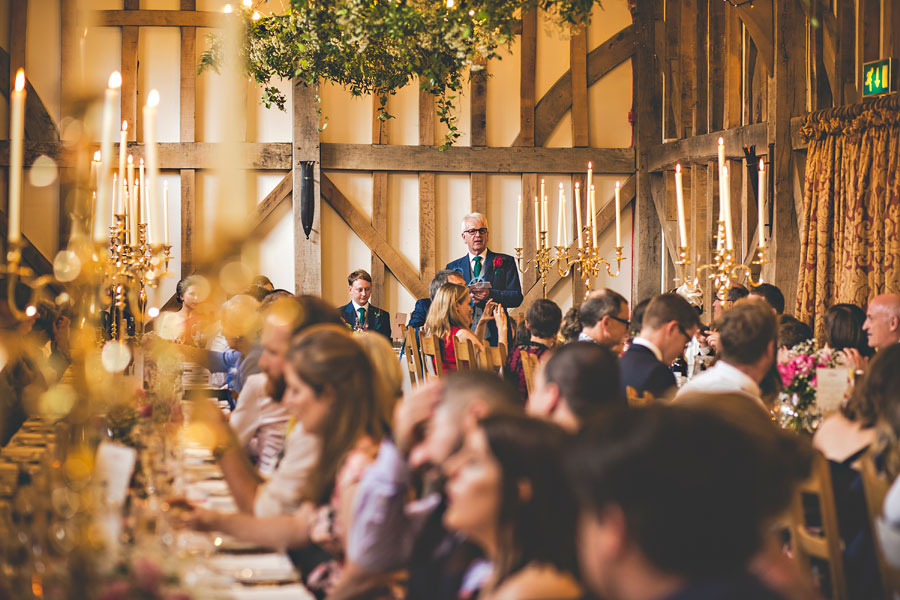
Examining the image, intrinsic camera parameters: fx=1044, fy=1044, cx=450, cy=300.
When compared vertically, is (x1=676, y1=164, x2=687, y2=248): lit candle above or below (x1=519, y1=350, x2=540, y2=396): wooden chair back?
above

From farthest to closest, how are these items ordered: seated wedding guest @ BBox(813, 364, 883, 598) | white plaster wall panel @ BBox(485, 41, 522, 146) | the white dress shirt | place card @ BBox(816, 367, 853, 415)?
white plaster wall panel @ BBox(485, 41, 522, 146), place card @ BBox(816, 367, 853, 415), the white dress shirt, seated wedding guest @ BBox(813, 364, 883, 598)

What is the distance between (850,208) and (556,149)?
447cm

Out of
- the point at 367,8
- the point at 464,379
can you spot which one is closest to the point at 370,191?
the point at 367,8

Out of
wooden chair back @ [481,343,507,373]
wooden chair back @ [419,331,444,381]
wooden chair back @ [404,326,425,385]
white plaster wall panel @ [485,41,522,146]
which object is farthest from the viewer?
white plaster wall panel @ [485,41,522,146]

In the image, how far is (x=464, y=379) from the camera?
2.56m

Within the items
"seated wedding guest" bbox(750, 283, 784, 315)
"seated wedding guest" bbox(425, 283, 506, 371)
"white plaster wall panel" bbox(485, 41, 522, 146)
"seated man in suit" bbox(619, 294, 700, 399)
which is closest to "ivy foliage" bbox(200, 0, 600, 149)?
"seated man in suit" bbox(619, 294, 700, 399)

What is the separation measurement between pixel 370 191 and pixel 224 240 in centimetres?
1007

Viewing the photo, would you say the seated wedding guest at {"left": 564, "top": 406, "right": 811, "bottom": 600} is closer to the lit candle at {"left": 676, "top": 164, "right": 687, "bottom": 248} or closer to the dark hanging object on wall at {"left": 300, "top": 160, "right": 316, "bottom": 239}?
the lit candle at {"left": 676, "top": 164, "right": 687, "bottom": 248}

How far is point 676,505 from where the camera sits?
57.9 inches

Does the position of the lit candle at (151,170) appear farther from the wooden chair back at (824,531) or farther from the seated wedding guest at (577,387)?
the wooden chair back at (824,531)

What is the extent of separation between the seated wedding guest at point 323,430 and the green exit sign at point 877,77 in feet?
17.8

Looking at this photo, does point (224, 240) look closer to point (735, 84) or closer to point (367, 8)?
point (367, 8)

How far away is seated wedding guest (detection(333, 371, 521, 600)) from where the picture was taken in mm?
2336

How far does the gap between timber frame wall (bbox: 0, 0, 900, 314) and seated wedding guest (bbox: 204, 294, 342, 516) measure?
6.11 m
